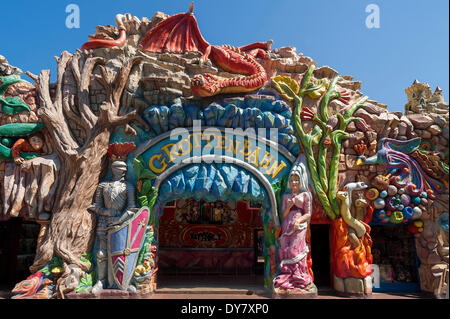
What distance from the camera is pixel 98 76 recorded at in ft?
22.2

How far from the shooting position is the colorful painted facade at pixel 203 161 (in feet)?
19.8

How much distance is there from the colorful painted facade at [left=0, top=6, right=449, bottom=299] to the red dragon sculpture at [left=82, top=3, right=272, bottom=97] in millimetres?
30

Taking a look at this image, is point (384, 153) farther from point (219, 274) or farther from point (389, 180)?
point (219, 274)

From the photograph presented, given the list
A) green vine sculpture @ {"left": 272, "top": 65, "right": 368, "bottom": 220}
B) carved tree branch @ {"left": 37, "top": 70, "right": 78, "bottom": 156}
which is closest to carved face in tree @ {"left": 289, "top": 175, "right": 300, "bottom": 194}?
green vine sculpture @ {"left": 272, "top": 65, "right": 368, "bottom": 220}

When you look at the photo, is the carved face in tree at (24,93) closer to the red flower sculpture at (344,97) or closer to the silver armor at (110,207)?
the silver armor at (110,207)

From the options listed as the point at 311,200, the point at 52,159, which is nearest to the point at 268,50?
the point at 311,200

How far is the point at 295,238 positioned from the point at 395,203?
236 centimetres

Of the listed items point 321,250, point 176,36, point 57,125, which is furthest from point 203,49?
point 321,250

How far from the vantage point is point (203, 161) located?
6.31 m

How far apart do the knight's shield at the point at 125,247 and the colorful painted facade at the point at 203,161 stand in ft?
0.07

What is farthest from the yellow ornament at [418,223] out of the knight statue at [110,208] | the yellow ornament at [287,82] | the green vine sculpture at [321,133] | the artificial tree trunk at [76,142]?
the artificial tree trunk at [76,142]

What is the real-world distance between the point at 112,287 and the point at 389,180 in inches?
237

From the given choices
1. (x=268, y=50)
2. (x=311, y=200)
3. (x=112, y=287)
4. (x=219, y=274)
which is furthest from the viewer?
(x=219, y=274)

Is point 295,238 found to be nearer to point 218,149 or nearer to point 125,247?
point 218,149
